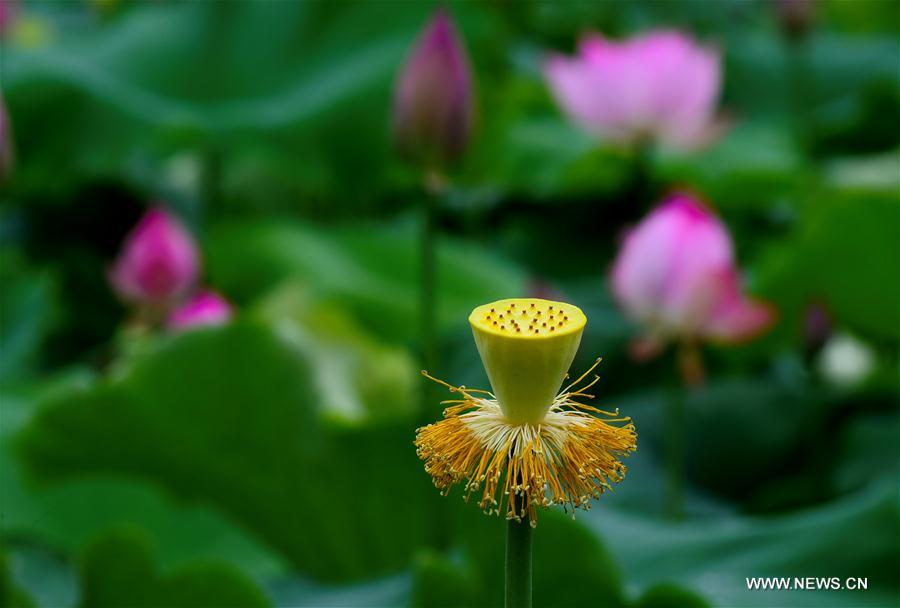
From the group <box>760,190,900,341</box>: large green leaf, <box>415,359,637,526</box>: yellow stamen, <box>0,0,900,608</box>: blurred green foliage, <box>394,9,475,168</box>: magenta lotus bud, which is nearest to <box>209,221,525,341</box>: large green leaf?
<box>0,0,900,608</box>: blurred green foliage

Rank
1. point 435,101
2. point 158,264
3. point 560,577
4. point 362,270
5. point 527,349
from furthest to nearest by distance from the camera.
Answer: point 362,270, point 158,264, point 435,101, point 560,577, point 527,349

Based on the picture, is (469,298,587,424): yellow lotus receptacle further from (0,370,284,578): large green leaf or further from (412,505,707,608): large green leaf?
(0,370,284,578): large green leaf

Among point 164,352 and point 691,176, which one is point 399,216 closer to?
point 691,176

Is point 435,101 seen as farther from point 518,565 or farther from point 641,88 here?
point 518,565

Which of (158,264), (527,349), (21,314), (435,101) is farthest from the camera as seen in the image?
(21,314)

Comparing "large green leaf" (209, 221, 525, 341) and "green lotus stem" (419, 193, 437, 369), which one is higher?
"large green leaf" (209, 221, 525, 341)

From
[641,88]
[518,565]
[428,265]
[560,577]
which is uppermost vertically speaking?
[641,88]

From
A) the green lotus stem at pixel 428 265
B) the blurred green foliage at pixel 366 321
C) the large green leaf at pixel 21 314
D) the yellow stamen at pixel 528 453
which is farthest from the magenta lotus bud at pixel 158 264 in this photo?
the yellow stamen at pixel 528 453

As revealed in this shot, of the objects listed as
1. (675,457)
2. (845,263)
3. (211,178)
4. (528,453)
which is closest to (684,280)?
(675,457)

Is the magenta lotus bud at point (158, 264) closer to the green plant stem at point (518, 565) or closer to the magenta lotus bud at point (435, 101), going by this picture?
the magenta lotus bud at point (435, 101)
